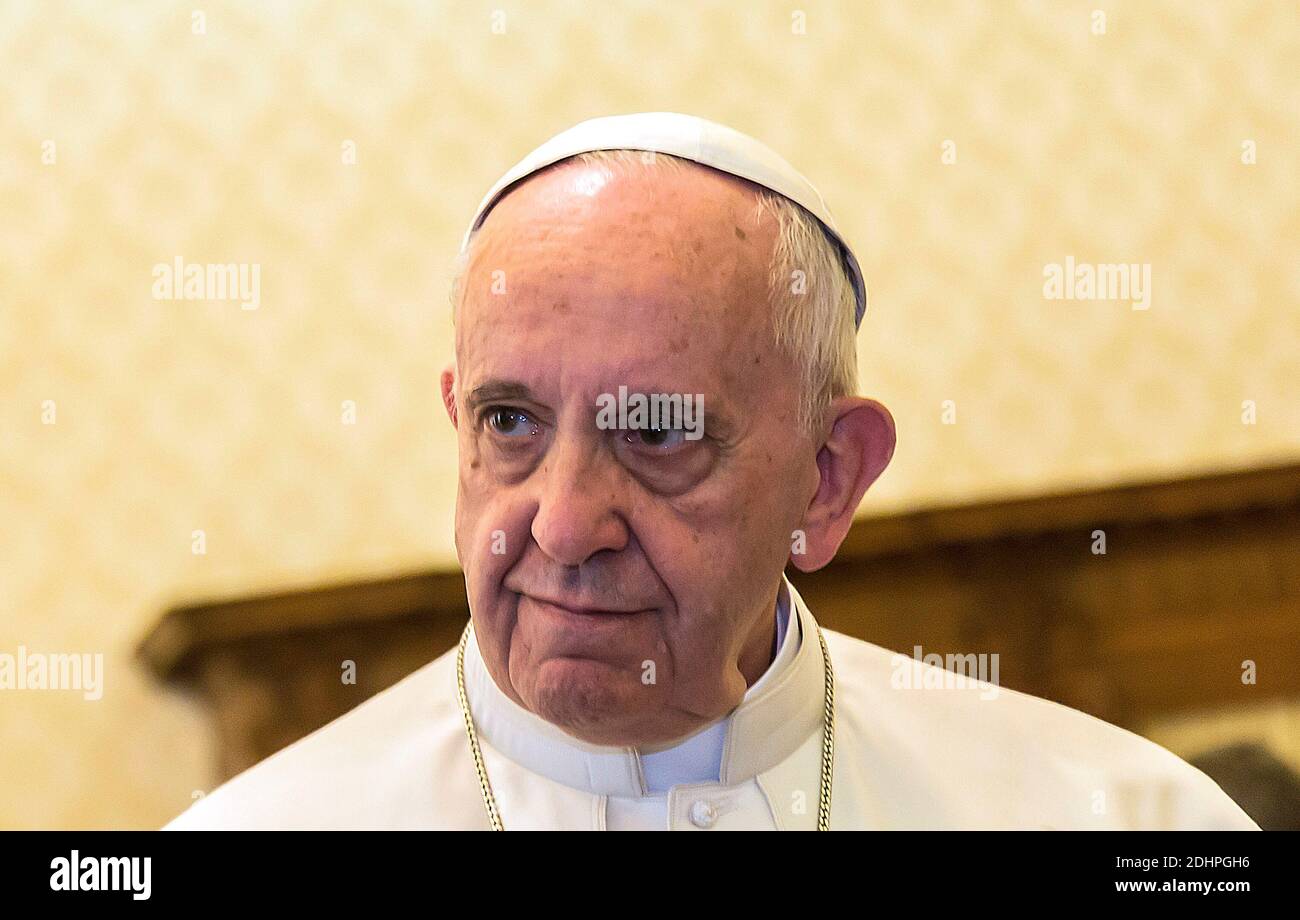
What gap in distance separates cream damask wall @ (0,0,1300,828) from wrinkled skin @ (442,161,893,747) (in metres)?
1.44

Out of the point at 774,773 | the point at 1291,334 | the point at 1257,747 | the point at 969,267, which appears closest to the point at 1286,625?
the point at 1257,747

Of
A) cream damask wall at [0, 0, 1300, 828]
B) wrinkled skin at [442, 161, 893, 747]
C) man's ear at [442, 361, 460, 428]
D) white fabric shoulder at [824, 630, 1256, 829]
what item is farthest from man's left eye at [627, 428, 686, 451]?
cream damask wall at [0, 0, 1300, 828]


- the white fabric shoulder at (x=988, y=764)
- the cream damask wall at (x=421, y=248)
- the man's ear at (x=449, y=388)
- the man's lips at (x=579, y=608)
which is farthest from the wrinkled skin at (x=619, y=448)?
the cream damask wall at (x=421, y=248)

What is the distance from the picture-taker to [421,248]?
313 centimetres

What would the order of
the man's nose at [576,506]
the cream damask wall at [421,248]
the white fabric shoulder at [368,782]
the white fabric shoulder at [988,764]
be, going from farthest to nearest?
the cream damask wall at [421,248] → the white fabric shoulder at [988,764] → the white fabric shoulder at [368,782] → the man's nose at [576,506]

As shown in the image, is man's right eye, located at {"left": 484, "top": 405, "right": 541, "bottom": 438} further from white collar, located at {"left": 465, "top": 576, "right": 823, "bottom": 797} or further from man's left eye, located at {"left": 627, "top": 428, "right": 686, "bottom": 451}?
white collar, located at {"left": 465, "top": 576, "right": 823, "bottom": 797}

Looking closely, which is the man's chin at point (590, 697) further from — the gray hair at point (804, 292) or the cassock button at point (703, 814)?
the gray hair at point (804, 292)

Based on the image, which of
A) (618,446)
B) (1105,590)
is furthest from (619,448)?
(1105,590)

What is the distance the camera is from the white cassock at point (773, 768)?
1.89m

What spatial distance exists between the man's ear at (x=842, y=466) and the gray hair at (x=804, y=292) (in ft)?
0.14

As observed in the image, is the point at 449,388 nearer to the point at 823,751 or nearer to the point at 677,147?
the point at 677,147

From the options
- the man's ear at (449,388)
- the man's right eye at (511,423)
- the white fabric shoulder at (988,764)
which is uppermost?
the man's ear at (449,388)

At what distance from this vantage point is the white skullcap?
→ 177 centimetres

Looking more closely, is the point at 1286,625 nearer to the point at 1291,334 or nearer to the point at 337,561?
the point at 1291,334
